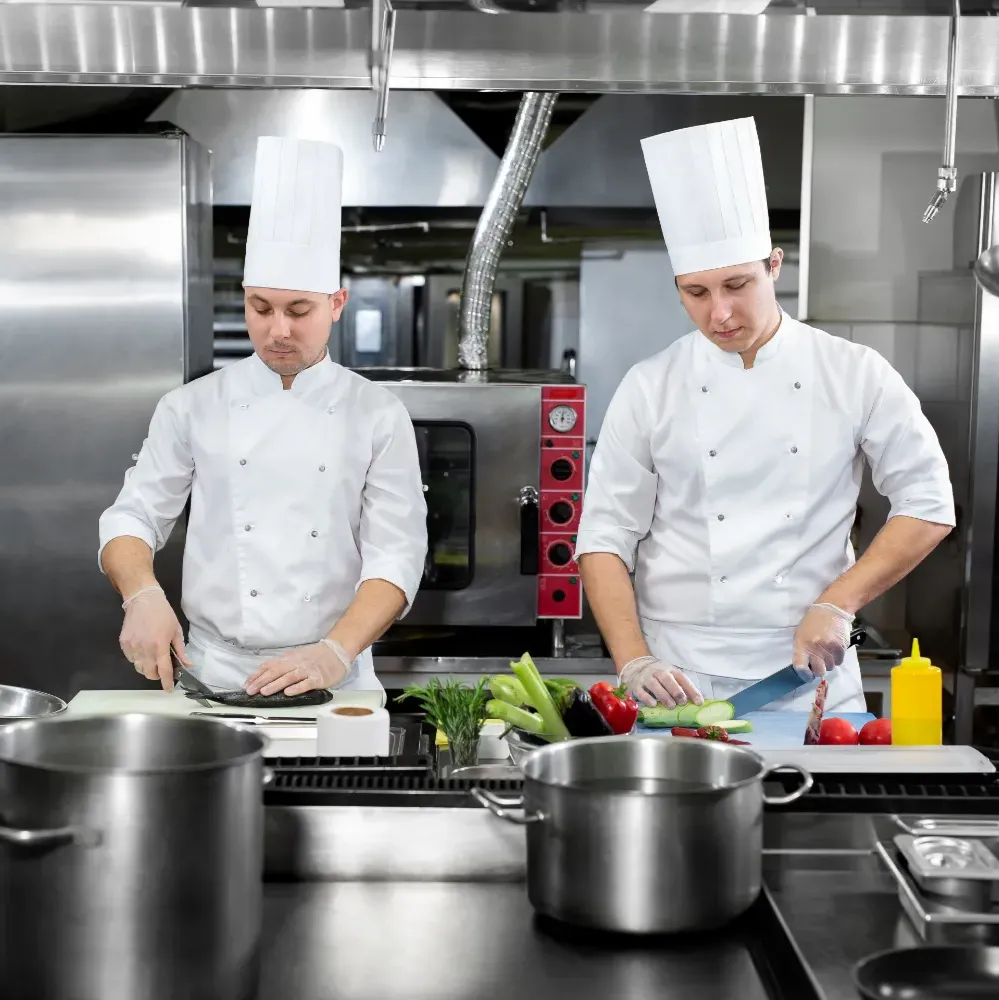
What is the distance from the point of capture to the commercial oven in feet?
10.7

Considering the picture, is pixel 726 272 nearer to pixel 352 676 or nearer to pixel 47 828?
pixel 352 676

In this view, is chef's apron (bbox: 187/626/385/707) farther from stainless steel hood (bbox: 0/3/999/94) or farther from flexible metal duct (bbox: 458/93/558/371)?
flexible metal duct (bbox: 458/93/558/371)

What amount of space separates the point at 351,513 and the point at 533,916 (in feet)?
4.18

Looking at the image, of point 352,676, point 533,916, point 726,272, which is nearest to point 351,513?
point 352,676

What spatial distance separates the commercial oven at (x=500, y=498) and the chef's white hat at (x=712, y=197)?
3.42ft

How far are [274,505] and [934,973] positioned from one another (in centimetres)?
158

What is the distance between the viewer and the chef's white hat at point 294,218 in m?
2.33

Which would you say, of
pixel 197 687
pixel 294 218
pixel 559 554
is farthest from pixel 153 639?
pixel 559 554

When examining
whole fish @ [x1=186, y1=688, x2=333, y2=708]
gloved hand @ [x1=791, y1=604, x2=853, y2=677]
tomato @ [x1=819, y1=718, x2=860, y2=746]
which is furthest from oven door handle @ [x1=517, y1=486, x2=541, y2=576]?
tomato @ [x1=819, y1=718, x2=860, y2=746]

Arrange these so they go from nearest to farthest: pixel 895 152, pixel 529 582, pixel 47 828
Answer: pixel 47 828, pixel 529 582, pixel 895 152

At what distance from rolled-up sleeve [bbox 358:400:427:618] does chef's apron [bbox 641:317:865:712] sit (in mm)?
460

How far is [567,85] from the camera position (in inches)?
65.9

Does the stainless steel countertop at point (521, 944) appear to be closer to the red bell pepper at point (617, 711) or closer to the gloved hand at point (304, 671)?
the red bell pepper at point (617, 711)

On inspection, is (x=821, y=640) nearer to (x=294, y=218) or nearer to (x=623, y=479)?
(x=623, y=479)
